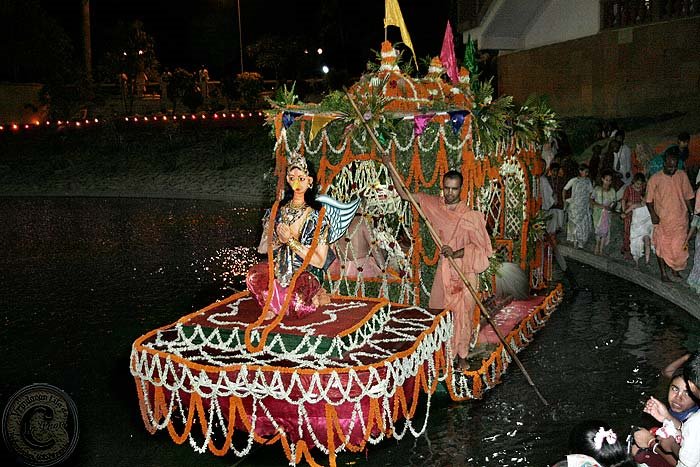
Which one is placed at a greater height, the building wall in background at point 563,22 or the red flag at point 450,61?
the building wall in background at point 563,22

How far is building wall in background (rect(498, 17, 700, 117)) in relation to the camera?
18578 mm

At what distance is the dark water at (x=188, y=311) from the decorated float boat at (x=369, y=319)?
0.25m

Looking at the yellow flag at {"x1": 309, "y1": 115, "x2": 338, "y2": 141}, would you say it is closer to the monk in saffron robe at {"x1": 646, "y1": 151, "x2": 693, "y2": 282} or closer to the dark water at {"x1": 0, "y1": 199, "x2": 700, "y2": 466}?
the dark water at {"x1": 0, "y1": 199, "x2": 700, "y2": 466}

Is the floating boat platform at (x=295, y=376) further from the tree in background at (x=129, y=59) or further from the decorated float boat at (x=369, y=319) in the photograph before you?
the tree in background at (x=129, y=59)

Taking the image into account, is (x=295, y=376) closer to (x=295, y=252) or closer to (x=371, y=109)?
(x=295, y=252)

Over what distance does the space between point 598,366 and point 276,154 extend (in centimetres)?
437

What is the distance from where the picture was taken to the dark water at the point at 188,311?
6.36 m

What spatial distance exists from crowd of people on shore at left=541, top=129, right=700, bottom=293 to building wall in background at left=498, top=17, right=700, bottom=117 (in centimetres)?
369

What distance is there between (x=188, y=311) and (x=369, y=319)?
204 inches

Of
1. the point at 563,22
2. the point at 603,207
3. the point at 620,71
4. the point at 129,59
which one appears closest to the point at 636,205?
the point at 603,207

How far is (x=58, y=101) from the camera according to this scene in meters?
36.7

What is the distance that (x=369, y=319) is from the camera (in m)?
6.58

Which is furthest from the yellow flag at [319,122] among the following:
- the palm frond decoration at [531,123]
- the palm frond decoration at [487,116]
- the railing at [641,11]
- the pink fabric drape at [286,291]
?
the railing at [641,11]

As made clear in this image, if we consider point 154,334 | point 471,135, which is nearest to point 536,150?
point 471,135
